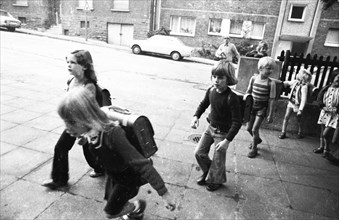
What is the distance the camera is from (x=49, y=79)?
8.35 metres

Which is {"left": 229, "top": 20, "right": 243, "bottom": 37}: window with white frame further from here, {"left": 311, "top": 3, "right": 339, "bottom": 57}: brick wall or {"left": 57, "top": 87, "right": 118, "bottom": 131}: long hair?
{"left": 57, "top": 87, "right": 118, "bottom": 131}: long hair

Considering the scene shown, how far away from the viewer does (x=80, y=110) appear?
69.2 inches

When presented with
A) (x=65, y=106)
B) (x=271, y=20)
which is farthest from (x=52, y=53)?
(x=271, y=20)

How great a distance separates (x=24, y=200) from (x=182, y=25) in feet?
69.6

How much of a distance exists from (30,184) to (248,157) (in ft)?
11.3

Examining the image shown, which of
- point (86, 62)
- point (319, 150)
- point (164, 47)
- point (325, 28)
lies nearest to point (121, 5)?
point (164, 47)

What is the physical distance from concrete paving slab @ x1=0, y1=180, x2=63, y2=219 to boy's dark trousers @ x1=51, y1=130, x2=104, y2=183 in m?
0.21

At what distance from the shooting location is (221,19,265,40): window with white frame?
20.5 meters

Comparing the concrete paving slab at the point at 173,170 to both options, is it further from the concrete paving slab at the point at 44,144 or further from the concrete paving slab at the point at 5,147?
the concrete paving slab at the point at 5,147

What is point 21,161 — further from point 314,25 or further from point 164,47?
point 314,25

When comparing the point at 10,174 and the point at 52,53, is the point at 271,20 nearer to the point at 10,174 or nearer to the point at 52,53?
the point at 52,53

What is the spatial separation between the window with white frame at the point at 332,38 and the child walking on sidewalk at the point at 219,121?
21088 millimetres

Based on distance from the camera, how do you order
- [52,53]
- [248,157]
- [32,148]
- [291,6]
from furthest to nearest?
[291,6]
[52,53]
[248,157]
[32,148]

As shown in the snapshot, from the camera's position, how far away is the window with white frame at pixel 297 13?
1986 cm
